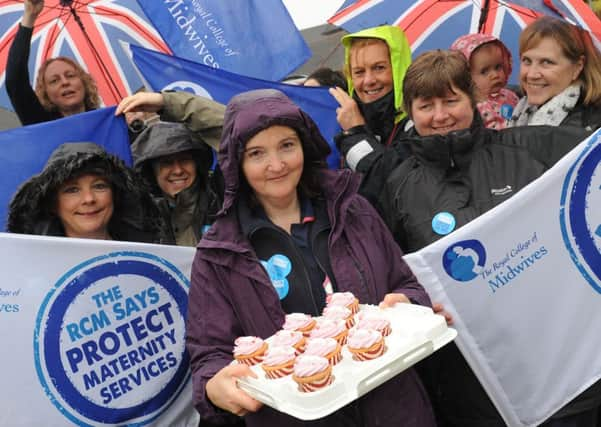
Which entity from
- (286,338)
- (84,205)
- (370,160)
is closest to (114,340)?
(84,205)

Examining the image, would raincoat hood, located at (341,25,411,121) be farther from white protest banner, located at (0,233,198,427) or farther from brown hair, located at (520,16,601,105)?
white protest banner, located at (0,233,198,427)

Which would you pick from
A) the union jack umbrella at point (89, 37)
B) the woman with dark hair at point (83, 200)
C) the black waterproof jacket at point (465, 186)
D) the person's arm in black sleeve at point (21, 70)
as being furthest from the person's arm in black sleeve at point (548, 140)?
the union jack umbrella at point (89, 37)

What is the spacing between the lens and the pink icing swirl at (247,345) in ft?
6.66

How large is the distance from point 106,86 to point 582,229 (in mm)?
3692

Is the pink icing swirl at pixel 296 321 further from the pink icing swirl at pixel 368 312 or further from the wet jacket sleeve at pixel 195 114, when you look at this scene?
the wet jacket sleeve at pixel 195 114

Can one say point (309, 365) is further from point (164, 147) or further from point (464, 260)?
point (164, 147)

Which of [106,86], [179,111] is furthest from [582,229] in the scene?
[106,86]

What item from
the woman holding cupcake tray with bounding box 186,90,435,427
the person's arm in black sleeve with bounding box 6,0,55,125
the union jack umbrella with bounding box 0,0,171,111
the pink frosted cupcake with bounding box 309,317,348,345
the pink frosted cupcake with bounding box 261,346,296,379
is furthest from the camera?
the union jack umbrella with bounding box 0,0,171,111

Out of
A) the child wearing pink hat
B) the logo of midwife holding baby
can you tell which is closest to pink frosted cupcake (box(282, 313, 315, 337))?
the logo of midwife holding baby

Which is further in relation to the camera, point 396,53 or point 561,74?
point 396,53

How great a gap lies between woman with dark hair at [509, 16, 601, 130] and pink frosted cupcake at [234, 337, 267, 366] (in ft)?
6.26

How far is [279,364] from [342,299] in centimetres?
33

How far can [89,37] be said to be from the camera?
487cm

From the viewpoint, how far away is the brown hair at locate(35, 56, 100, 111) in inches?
167
